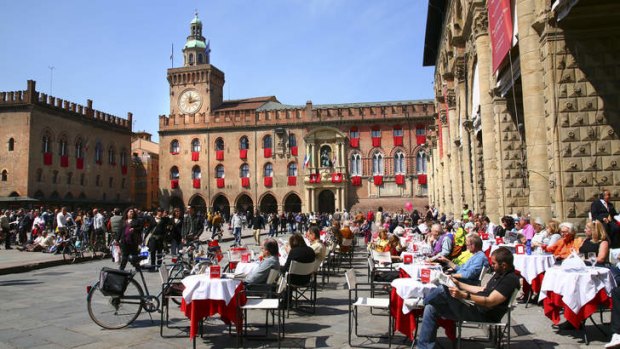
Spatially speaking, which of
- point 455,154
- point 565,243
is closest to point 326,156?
point 455,154

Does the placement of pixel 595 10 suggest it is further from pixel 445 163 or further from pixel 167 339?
pixel 445 163

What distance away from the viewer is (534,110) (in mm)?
10164

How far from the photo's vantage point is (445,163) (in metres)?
Result: 26.3

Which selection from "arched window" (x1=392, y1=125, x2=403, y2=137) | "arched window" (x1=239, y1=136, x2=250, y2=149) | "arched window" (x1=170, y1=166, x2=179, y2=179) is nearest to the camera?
"arched window" (x1=392, y1=125, x2=403, y2=137)

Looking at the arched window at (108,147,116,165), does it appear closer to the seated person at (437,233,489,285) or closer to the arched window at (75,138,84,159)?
the arched window at (75,138,84,159)

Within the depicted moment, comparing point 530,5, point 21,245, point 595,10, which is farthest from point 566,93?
point 21,245

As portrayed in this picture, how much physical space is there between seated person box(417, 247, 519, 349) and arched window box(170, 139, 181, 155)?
163ft

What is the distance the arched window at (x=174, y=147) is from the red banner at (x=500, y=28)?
4368 centimetres

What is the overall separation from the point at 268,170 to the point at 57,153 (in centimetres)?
1912

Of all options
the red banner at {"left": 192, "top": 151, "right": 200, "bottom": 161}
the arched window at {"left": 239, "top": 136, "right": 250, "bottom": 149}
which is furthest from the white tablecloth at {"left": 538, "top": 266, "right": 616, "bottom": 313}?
the red banner at {"left": 192, "top": 151, "right": 200, "bottom": 161}

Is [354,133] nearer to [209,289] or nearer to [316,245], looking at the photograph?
[316,245]

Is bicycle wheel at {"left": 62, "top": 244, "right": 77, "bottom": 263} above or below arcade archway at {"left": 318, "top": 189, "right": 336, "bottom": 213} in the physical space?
below

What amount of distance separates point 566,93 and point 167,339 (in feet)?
26.3

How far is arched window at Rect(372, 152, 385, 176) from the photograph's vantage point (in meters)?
47.0
